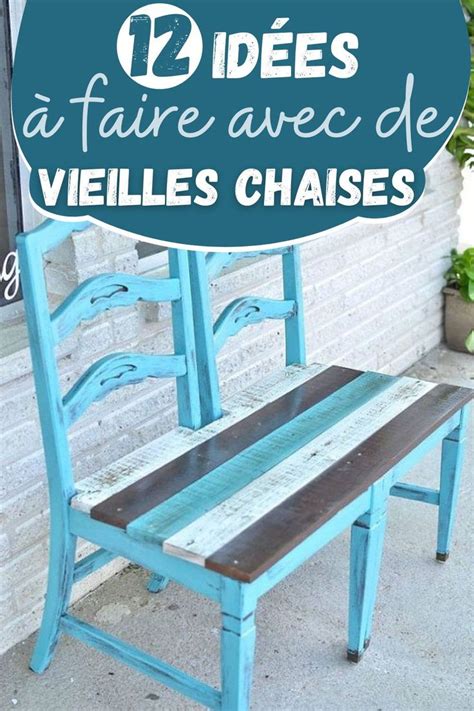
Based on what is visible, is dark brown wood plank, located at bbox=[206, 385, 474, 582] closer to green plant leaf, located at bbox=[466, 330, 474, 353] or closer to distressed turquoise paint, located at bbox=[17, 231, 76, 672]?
distressed turquoise paint, located at bbox=[17, 231, 76, 672]

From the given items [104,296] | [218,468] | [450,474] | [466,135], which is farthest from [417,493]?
[466,135]

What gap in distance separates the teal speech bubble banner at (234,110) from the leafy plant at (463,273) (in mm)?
2220

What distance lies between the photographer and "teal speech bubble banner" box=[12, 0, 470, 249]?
183 centimetres

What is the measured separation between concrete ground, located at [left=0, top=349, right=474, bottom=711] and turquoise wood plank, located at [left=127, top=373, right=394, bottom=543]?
1.61 ft

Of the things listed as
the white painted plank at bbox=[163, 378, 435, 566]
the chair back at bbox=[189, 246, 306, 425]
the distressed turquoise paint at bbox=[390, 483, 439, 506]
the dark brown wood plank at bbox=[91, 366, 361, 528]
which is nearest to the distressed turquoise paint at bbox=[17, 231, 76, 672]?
the dark brown wood plank at bbox=[91, 366, 361, 528]

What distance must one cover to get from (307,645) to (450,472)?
22.3 inches

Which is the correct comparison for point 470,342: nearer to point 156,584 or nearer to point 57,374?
point 156,584

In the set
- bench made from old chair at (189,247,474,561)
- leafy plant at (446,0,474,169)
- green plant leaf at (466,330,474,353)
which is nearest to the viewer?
bench made from old chair at (189,247,474,561)

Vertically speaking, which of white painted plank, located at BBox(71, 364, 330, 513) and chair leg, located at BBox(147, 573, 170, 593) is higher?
white painted plank, located at BBox(71, 364, 330, 513)

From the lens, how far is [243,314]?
2.39m

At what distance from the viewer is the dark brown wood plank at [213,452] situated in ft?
6.18

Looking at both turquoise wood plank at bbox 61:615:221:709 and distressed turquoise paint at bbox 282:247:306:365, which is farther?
distressed turquoise paint at bbox 282:247:306:365

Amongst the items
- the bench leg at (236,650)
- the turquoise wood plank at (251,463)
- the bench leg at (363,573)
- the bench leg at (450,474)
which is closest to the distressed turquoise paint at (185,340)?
the turquoise wood plank at (251,463)

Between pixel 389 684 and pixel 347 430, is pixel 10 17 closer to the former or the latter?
pixel 347 430
